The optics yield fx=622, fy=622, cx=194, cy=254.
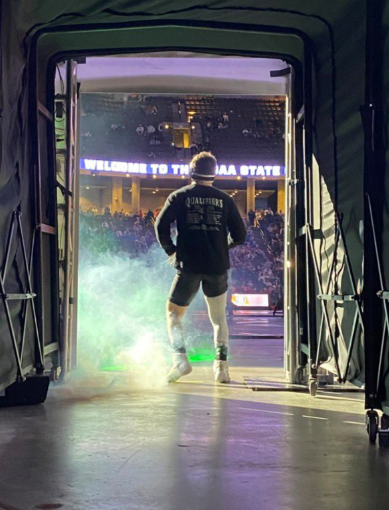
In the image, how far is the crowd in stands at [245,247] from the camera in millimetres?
17203

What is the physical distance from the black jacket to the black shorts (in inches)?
1.8

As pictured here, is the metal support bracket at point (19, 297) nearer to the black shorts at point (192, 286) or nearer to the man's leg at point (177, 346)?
the man's leg at point (177, 346)

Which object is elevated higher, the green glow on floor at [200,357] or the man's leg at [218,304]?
the man's leg at [218,304]

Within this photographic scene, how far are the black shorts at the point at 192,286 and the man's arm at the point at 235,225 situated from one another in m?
0.35

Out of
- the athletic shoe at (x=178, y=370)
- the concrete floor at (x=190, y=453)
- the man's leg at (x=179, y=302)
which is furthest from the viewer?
the man's leg at (x=179, y=302)

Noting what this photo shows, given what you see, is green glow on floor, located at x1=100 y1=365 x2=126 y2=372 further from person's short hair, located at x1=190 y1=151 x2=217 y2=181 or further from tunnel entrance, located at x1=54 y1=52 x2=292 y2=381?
person's short hair, located at x1=190 y1=151 x2=217 y2=181

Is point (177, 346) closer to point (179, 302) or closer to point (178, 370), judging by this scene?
point (178, 370)

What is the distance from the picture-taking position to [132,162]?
25328 millimetres

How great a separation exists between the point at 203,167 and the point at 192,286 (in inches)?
36.8

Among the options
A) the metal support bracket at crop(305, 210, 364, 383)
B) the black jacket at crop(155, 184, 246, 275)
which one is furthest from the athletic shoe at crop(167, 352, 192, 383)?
the metal support bracket at crop(305, 210, 364, 383)

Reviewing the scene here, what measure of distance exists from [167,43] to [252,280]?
556 inches

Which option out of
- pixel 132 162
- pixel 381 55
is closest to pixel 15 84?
pixel 381 55

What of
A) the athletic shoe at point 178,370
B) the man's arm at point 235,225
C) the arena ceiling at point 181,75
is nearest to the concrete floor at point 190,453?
the athletic shoe at point 178,370

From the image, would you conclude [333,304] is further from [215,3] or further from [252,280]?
[252,280]
